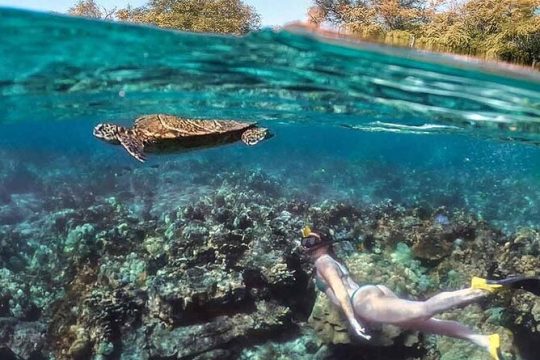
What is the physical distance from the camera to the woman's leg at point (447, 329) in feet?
27.7

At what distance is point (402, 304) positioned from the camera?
27.3ft

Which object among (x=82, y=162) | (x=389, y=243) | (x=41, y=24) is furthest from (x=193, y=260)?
(x=82, y=162)

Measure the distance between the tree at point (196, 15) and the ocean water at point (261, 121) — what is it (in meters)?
1.52

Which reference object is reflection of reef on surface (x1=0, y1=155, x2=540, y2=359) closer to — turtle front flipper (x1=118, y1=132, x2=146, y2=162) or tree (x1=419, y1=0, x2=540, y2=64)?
turtle front flipper (x1=118, y1=132, x2=146, y2=162)

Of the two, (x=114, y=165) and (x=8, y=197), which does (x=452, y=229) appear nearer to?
(x=114, y=165)

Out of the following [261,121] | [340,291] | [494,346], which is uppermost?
[261,121]

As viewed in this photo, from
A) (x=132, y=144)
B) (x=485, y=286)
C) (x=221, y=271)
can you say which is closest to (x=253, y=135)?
(x=132, y=144)

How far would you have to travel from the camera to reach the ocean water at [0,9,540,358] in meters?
7.97

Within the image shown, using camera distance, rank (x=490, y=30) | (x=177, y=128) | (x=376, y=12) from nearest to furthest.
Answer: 1. (x=177, y=128)
2. (x=490, y=30)
3. (x=376, y=12)

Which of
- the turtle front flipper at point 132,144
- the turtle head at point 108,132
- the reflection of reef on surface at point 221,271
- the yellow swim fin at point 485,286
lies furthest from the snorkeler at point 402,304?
the turtle head at point 108,132

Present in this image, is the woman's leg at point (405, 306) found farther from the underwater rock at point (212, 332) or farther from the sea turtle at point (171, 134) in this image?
the sea turtle at point (171, 134)

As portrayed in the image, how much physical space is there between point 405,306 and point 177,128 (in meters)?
4.50

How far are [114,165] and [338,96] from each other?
6.57 meters

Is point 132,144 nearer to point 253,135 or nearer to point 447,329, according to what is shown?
point 253,135
